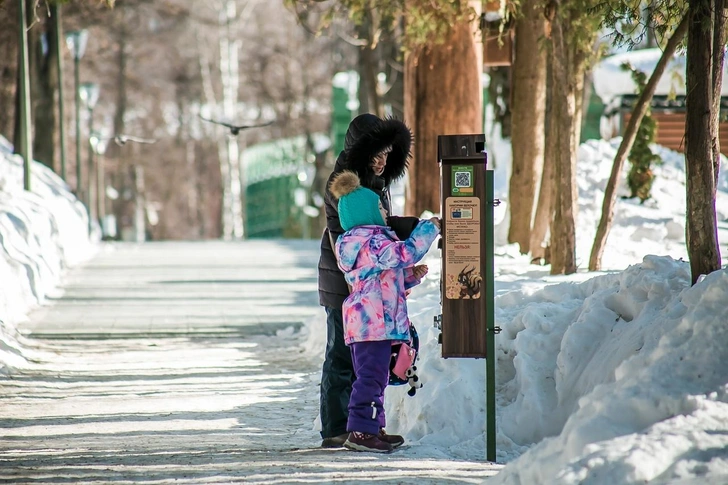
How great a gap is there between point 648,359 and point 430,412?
1.90 meters

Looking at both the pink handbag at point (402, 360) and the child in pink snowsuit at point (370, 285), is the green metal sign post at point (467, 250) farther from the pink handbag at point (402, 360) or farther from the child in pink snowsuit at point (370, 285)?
the pink handbag at point (402, 360)

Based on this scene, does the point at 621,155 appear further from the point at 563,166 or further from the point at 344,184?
the point at 344,184

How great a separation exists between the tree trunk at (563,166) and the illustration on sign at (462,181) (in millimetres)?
4879

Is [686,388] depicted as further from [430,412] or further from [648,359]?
[430,412]

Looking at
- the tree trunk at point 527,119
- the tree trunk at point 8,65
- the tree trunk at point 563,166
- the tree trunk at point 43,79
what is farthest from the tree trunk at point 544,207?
the tree trunk at point 43,79

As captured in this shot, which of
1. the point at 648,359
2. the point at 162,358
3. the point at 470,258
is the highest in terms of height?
the point at 470,258

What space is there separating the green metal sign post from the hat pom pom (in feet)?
1.48

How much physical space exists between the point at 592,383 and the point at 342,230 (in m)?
1.50

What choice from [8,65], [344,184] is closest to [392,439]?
[344,184]

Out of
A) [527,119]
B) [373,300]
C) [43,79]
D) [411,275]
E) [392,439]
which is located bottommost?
[392,439]

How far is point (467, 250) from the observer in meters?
6.56

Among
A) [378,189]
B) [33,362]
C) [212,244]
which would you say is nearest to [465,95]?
[33,362]

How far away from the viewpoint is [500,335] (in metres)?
7.82

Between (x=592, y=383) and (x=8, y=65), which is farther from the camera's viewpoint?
(x=8, y=65)
